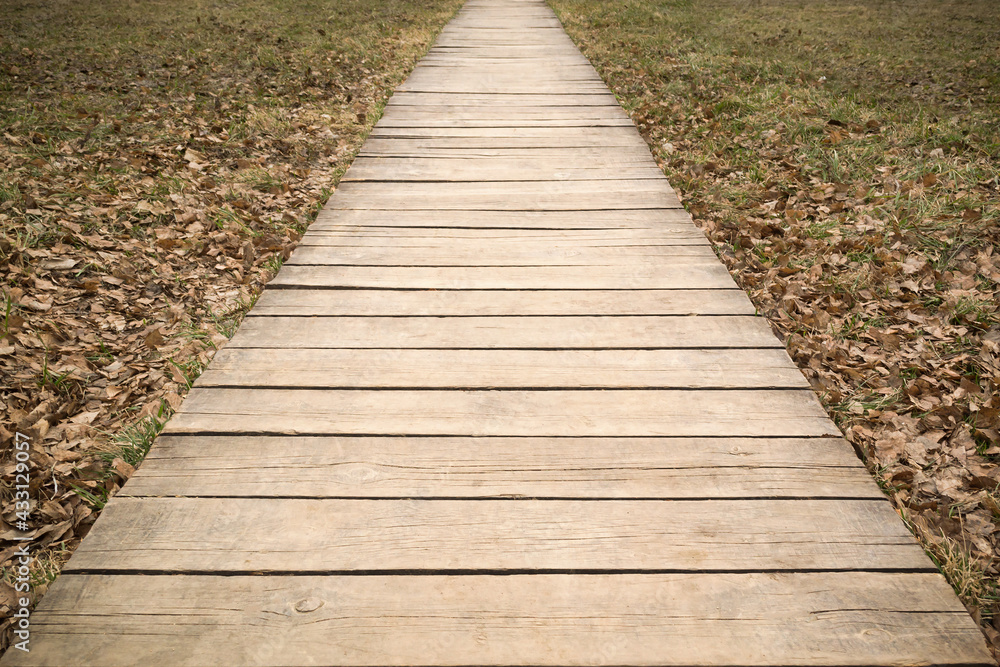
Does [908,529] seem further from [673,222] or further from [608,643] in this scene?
[673,222]

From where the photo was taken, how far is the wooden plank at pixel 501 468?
1802 mm

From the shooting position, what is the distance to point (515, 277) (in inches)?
112

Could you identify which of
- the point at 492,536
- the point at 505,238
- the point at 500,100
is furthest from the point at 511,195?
the point at 492,536

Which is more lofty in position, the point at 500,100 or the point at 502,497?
the point at 500,100

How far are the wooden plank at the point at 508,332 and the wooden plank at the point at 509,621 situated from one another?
41.4 inches

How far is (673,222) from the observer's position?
3359mm

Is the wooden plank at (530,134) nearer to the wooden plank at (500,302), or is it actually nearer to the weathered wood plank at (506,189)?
the weathered wood plank at (506,189)

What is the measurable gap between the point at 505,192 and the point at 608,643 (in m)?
2.84

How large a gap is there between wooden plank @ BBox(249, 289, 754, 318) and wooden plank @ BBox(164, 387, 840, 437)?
21.2 inches

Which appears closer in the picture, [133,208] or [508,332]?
[508,332]

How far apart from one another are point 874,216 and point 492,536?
11.4ft

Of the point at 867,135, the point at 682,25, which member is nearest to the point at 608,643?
the point at 867,135

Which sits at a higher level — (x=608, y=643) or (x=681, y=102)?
(x=681, y=102)

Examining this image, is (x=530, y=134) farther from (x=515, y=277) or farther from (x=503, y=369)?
(x=503, y=369)
